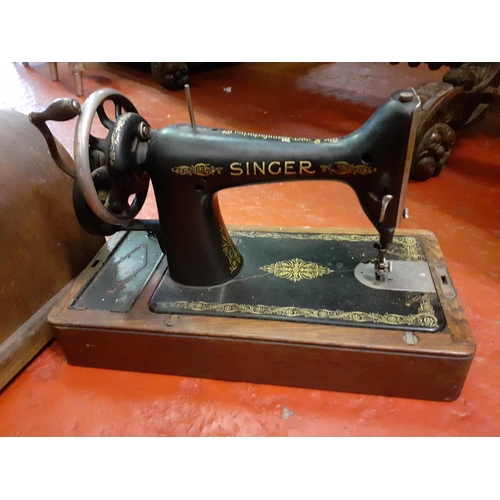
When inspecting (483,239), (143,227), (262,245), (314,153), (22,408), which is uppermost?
(314,153)

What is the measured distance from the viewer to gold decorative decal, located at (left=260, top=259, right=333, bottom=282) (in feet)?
3.95

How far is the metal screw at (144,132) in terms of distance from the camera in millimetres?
1067

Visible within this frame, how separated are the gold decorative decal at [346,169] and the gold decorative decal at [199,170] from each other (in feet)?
0.79

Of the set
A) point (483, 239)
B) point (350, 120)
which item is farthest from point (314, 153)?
point (350, 120)

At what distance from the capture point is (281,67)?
11.5 feet

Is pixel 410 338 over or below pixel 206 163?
below

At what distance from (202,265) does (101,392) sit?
0.43 meters

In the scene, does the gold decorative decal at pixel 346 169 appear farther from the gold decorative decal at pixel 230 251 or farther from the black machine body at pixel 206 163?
the gold decorative decal at pixel 230 251

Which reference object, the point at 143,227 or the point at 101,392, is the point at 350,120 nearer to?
the point at 143,227

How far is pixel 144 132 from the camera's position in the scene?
1073 mm

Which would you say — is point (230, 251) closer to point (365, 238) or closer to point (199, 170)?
point (199, 170)

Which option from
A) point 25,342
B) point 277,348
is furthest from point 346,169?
point 25,342

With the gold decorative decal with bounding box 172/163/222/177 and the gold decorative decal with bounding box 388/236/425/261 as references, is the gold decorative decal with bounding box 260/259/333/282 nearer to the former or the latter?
the gold decorative decal with bounding box 388/236/425/261

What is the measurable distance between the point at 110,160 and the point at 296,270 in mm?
535
